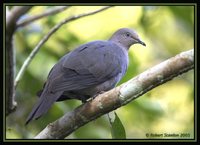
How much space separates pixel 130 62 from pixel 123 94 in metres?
1.90

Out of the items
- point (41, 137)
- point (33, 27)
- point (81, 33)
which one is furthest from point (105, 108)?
point (81, 33)

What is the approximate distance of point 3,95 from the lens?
4.93 meters

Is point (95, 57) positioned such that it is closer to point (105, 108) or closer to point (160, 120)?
point (105, 108)

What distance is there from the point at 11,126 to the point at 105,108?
1890 millimetres

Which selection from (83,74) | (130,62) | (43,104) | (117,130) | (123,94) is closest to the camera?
(123,94)

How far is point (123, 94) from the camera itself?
14.0 feet

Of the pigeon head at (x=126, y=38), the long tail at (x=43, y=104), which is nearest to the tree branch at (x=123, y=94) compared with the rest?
the long tail at (x=43, y=104)

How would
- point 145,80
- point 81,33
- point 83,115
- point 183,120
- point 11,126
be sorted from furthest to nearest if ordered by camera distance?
point 81,33, point 183,120, point 11,126, point 83,115, point 145,80

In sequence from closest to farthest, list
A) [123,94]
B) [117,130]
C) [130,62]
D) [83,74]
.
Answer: [123,94], [117,130], [83,74], [130,62]

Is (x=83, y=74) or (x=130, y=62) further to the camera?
(x=130, y=62)

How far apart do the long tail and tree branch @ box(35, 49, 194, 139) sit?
7.6 inches

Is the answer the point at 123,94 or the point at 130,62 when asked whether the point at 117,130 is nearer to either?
the point at 123,94

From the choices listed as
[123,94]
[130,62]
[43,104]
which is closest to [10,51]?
[43,104]

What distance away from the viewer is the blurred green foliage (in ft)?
19.9
